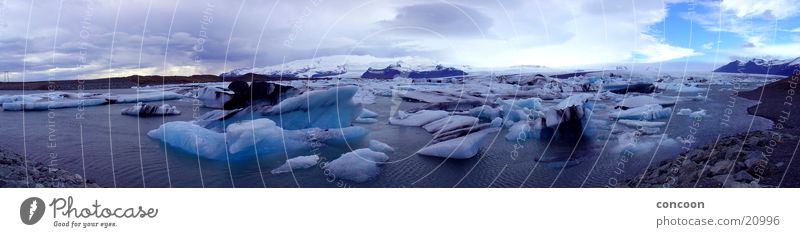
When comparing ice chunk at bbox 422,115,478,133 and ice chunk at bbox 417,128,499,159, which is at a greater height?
ice chunk at bbox 422,115,478,133

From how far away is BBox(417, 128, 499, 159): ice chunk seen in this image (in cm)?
599

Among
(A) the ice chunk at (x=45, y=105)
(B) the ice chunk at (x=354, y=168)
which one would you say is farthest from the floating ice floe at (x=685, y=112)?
(A) the ice chunk at (x=45, y=105)

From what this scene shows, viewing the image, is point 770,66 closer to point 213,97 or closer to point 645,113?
point 645,113

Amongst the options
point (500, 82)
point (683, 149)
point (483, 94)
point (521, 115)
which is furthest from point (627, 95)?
point (683, 149)

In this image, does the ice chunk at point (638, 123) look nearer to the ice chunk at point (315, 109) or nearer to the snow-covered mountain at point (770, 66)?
the snow-covered mountain at point (770, 66)

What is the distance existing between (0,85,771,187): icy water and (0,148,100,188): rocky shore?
7.1 inches

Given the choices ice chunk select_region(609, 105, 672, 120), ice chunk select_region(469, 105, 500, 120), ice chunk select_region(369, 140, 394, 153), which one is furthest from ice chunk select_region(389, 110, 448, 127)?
ice chunk select_region(609, 105, 672, 120)

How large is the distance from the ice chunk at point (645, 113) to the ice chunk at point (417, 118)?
3.64m

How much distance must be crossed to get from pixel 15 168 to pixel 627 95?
12.9 metres

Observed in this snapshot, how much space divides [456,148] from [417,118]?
2.69 m

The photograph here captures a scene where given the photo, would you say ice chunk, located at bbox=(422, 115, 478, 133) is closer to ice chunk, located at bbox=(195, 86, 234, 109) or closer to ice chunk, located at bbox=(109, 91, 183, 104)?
ice chunk, located at bbox=(195, 86, 234, 109)

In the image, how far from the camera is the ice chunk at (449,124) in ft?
24.8
